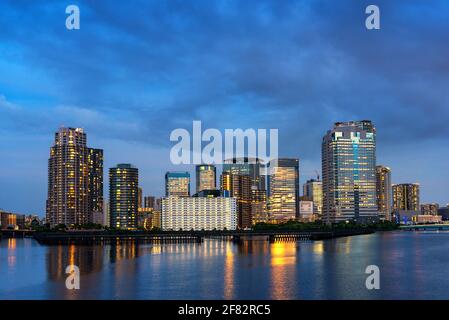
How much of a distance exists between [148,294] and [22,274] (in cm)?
3644

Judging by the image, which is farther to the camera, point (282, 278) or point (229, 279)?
point (229, 279)

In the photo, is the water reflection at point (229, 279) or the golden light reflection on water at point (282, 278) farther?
the water reflection at point (229, 279)

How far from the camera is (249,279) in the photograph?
91.0m

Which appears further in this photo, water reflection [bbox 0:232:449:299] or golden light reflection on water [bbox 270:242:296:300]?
water reflection [bbox 0:232:449:299]

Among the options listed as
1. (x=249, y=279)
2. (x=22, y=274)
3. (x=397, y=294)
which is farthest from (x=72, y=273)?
(x=397, y=294)

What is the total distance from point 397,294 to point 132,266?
5671cm

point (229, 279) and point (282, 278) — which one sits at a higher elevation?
point (282, 278)
